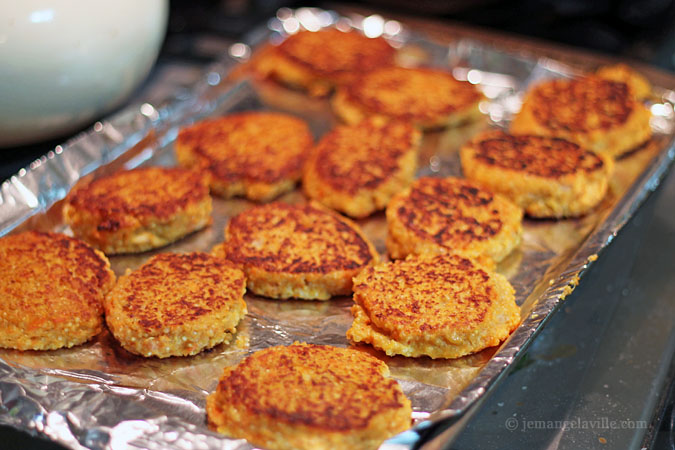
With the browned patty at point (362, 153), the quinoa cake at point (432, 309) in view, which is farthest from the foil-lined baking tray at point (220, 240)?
the browned patty at point (362, 153)

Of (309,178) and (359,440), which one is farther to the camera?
(309,178)

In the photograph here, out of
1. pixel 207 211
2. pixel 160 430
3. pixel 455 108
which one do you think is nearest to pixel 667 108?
pixel 455 108

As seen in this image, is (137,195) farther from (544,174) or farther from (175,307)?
(544,174)

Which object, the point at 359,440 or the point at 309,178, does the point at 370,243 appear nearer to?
the point at 309,178

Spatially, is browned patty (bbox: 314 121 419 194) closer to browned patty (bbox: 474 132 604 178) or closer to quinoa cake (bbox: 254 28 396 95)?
browned patty (bbox: 474 132 604 178)

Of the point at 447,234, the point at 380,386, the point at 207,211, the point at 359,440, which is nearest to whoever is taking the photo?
the point at 359,440

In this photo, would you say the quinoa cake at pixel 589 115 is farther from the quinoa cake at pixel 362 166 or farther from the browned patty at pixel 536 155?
the quinoa cake at pixel 362 166

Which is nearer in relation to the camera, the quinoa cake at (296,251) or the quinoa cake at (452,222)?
the quinoa cake at (296,251)

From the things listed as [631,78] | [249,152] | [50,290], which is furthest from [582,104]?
[50,290]
